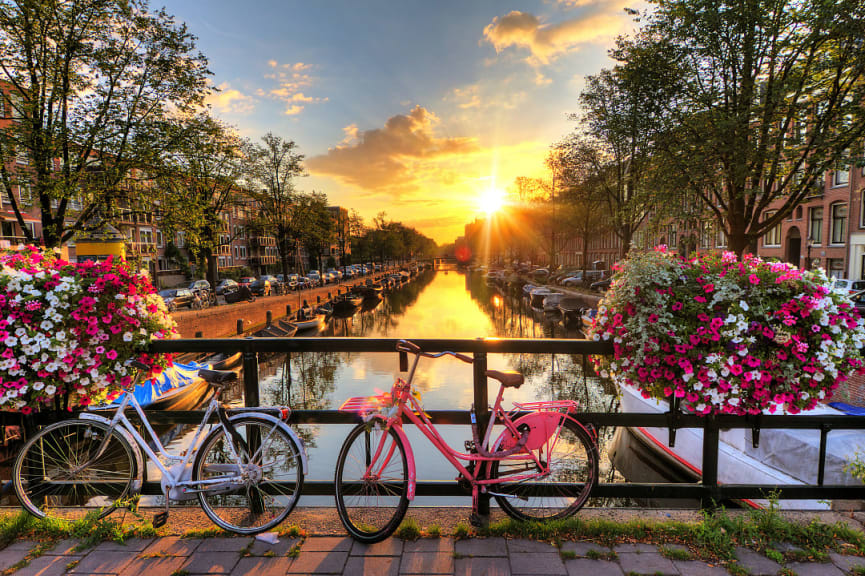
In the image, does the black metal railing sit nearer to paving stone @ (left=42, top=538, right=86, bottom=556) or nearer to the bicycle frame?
the bicycle frame

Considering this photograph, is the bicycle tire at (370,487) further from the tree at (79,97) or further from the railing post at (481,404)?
the tree at (79,97)

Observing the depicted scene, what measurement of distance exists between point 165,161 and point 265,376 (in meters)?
9.04

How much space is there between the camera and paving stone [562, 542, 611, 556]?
267cm

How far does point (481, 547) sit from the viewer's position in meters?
2.72

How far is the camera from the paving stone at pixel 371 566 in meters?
2.49

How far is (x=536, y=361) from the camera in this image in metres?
21.2

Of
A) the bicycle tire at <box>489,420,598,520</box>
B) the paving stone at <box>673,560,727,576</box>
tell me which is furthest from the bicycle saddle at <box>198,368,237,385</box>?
the paving stone at <box>673,560,727,576</box>

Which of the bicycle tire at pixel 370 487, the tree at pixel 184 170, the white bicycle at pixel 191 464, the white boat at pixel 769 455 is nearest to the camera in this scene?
the bicycle tire at pixel 370 487

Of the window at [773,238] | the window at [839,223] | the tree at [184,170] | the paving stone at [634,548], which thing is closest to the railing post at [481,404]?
the paving stone at [634,548]

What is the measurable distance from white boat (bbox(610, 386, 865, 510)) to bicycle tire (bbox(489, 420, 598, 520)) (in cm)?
205

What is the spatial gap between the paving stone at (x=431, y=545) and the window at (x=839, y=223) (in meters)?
35.6

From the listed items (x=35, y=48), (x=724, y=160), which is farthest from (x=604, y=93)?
(x=35, y=48)

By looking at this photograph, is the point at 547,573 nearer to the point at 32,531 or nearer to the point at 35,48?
the point at 32,531

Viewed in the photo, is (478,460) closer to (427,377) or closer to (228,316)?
(427,377)
